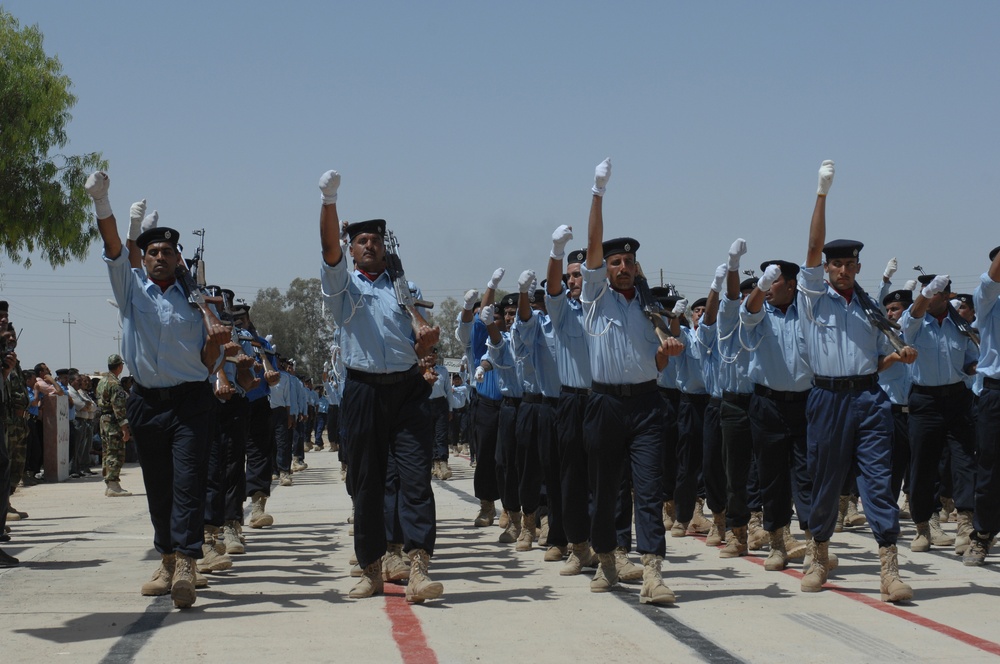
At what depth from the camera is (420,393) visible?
8508 mm

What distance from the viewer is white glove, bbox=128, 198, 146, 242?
8773 millimetres

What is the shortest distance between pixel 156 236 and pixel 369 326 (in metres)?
1.60

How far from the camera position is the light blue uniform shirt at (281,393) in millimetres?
18188

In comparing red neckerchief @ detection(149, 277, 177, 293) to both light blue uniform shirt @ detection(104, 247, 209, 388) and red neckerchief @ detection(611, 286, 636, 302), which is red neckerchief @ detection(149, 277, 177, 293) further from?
red neckerchief @ detection(611, 286, 636, 302)

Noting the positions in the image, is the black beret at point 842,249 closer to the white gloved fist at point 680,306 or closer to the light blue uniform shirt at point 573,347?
the light blue uniform shirt at point 573,347

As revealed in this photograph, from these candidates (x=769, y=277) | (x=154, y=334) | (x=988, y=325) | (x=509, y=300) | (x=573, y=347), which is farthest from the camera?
(x=509, y=300)

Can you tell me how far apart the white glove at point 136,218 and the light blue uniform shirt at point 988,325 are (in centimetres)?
647

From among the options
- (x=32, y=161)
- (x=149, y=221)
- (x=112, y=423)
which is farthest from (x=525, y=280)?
(x=32, y=161)

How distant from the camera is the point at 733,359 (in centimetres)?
1041

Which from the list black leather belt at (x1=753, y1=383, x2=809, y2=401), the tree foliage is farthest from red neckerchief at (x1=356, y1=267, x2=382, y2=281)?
the tree foliage

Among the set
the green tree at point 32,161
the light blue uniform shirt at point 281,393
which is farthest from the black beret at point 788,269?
the green tree at point 32,161

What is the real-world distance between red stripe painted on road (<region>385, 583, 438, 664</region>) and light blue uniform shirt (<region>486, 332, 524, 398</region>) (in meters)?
3.64

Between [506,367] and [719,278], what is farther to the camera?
[506,367]

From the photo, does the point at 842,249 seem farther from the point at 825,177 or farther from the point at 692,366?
the point at 692,366
